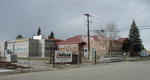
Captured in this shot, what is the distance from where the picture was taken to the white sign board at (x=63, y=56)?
89.6 ft

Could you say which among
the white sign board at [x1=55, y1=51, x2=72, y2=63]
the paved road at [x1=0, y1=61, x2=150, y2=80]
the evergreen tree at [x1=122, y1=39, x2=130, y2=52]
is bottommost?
the paved road at [x1=0, y1=61, x2=150, y2=80]

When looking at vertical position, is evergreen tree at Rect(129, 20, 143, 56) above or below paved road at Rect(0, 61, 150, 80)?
above

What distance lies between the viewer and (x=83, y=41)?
7394 centimetres

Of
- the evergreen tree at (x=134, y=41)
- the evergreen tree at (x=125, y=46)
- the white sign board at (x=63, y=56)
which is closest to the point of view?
the white sign board at (x=63, y=56)

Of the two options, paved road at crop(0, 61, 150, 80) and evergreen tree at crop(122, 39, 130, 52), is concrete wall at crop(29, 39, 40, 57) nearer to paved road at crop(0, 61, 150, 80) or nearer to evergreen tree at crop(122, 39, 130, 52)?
evergreen tree at crop(122, 39, 130, 52)

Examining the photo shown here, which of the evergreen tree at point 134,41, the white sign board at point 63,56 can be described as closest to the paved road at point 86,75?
the white sign board at point 63,56

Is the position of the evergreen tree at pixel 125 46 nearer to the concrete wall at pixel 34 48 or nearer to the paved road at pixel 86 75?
the concrete wall at pixel 34 48

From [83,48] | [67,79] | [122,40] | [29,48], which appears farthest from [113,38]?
[67,79]

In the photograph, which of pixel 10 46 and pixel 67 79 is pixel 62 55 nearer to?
pixel 67 79

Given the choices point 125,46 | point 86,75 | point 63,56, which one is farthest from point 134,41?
point 86,75

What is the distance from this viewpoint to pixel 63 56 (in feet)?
93.0

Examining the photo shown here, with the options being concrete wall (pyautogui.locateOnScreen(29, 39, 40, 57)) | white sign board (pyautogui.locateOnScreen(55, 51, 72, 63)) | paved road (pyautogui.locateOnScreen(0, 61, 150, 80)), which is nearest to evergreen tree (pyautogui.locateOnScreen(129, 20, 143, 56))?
concrete wall (pyautogui.locateOnScreen(29, 39, 40, 57))

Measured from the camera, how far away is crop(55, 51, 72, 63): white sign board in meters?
27.3

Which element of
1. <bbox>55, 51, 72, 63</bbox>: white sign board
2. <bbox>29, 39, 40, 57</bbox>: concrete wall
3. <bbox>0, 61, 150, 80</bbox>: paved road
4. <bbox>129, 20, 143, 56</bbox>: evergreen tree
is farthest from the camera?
<bbox>129, 20, 143, 56</bbox>: evergreen tree
